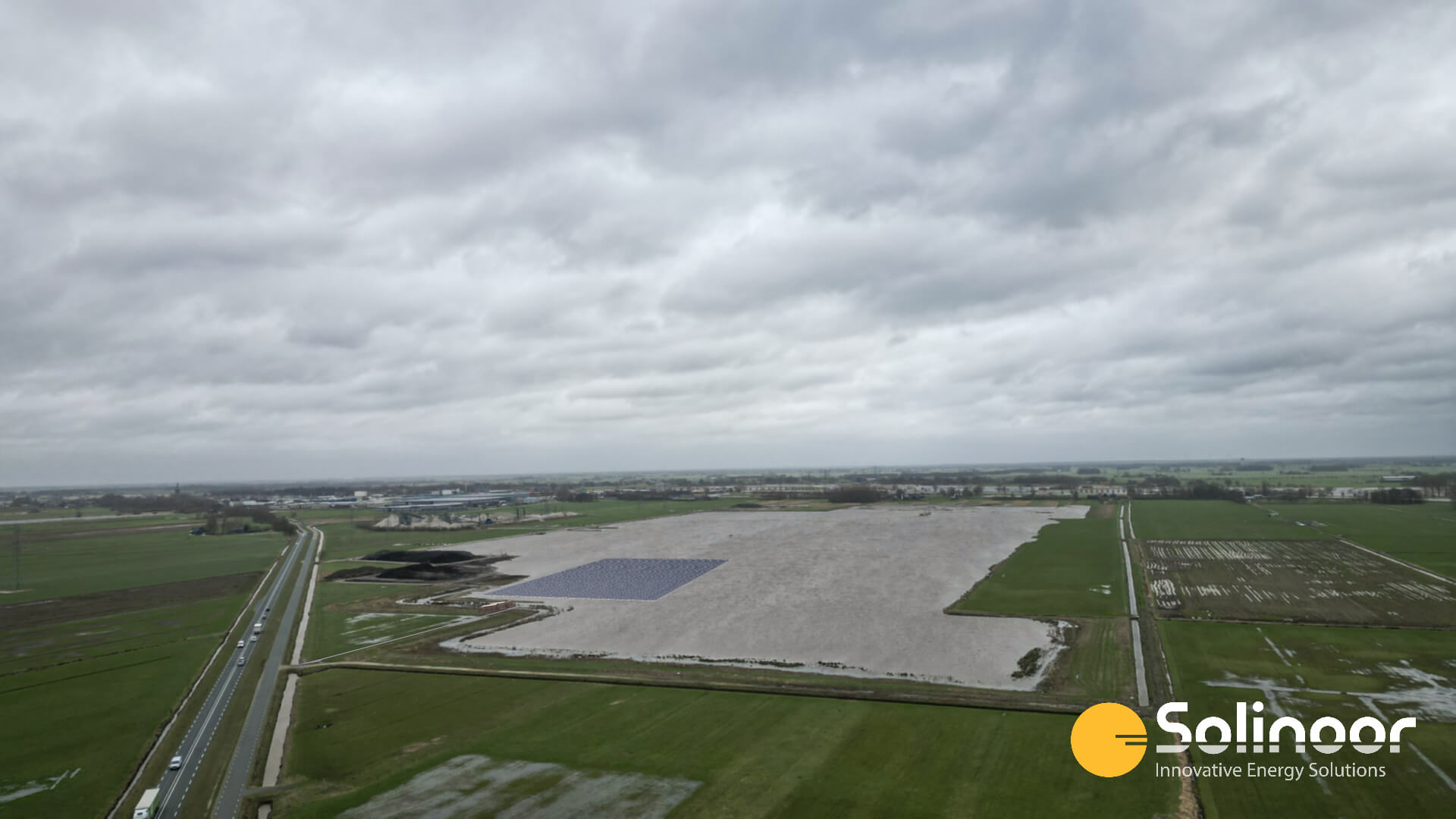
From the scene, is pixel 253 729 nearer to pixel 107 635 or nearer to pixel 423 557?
pixel 107 635

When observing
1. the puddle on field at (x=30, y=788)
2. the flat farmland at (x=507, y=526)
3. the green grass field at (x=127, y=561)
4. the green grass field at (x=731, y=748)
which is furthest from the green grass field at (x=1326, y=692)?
the flat farmland at (x=507, y=526)

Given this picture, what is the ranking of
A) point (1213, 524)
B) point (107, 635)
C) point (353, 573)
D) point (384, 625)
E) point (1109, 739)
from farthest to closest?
point (1213, 524) → point (353, 573) → point (384, 625) → point (107, 635) → point (1109, 739)

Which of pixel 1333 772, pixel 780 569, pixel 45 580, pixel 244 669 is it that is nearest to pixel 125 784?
pixel 244 669

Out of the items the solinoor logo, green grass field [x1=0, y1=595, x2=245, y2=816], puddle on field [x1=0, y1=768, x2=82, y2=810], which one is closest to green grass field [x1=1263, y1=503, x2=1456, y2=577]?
the solinoor logo

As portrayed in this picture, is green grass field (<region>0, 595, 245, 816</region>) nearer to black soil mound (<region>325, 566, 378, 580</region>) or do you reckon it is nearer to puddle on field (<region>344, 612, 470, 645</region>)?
puddle on field (<region>344, 612, 470, 645</region>)

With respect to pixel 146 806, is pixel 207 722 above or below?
below

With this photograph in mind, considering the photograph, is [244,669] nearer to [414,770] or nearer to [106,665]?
[106,665]

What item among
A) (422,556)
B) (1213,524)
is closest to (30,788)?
(422,556)

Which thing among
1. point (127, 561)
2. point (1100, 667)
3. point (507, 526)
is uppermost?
point (127, 561)

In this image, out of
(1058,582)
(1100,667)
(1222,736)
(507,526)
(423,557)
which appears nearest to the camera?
(1222,736)
